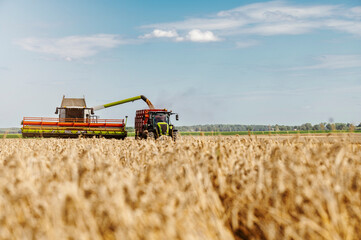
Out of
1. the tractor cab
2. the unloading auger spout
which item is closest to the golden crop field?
the tractor cab

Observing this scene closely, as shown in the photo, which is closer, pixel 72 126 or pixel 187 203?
pixel 187 203

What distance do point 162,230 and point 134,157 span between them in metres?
5.26

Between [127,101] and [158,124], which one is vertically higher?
[127,101]

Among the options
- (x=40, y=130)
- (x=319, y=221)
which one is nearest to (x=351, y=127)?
(x=319, y=221)

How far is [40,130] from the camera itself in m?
30.2

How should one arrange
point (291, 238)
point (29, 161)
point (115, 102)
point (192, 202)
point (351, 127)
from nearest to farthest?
point (291, 238), point (192, 202), point (29, 161), point (351, 127), point (115, 102)

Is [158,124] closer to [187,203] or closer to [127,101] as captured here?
[127,101]

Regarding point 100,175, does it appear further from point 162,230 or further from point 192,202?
point 162,230

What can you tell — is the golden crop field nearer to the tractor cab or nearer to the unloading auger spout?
the tractor cab

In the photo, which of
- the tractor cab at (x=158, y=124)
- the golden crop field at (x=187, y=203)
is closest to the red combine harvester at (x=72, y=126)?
the tractor cab at (x=158, y=124)

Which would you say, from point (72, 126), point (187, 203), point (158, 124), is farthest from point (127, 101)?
point (187, 203)

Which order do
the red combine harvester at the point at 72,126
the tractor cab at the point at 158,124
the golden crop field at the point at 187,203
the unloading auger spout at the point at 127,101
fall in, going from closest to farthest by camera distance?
the golden crop field at the point at 187,203, the tractor cab at the point at 158,124, the red combine harvester at the point at 72,126, the unloading auger spout at the point at 127,101

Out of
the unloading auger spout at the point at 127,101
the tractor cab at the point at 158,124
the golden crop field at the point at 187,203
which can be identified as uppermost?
the unloading auger spout at the point at 127,101

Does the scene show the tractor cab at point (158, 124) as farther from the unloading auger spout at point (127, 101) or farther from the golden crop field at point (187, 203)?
the golden crop field at point (187, 203)
